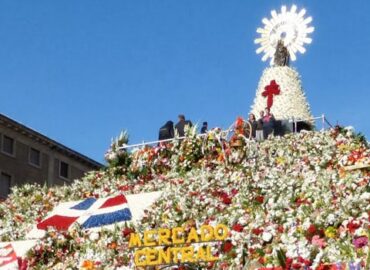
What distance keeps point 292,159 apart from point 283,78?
549 inches

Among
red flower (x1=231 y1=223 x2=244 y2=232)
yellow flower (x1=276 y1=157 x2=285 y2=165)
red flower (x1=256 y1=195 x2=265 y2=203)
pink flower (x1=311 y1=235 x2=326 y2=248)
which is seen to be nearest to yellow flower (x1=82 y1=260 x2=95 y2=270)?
red flower (x1=231 y1=223 x2=244 y2=232)

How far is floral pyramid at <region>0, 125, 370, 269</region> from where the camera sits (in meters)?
15.3

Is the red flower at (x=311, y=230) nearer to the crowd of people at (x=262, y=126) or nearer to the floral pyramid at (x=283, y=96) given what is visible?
the crowd of people at (x=262, y=126)

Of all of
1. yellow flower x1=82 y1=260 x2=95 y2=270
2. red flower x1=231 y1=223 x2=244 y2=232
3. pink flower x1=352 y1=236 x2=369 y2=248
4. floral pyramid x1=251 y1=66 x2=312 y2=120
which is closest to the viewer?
pink flower x1=352 y1=236 x2=369 y2=248

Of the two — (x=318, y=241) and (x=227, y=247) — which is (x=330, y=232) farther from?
(x=227, y=247)

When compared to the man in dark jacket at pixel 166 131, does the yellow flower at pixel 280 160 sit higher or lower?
lower

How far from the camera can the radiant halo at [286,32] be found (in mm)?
39375

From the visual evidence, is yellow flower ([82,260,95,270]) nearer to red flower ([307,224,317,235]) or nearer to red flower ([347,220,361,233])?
red flower ([307,224,317,235])

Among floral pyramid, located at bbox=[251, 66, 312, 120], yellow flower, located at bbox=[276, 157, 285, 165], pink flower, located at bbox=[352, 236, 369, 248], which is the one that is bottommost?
pink flower, located at bbox=[352, 236, 369, 248]

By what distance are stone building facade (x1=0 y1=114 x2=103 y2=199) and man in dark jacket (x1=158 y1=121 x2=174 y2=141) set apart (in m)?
28.9

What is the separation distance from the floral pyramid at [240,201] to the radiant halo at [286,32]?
39.1ft

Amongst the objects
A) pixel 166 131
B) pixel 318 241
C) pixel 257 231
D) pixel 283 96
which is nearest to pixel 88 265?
pixel 257 231

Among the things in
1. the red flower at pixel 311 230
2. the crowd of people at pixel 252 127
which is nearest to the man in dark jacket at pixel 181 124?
the crowd of people at pixel 252 127

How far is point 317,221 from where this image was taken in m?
15.8
